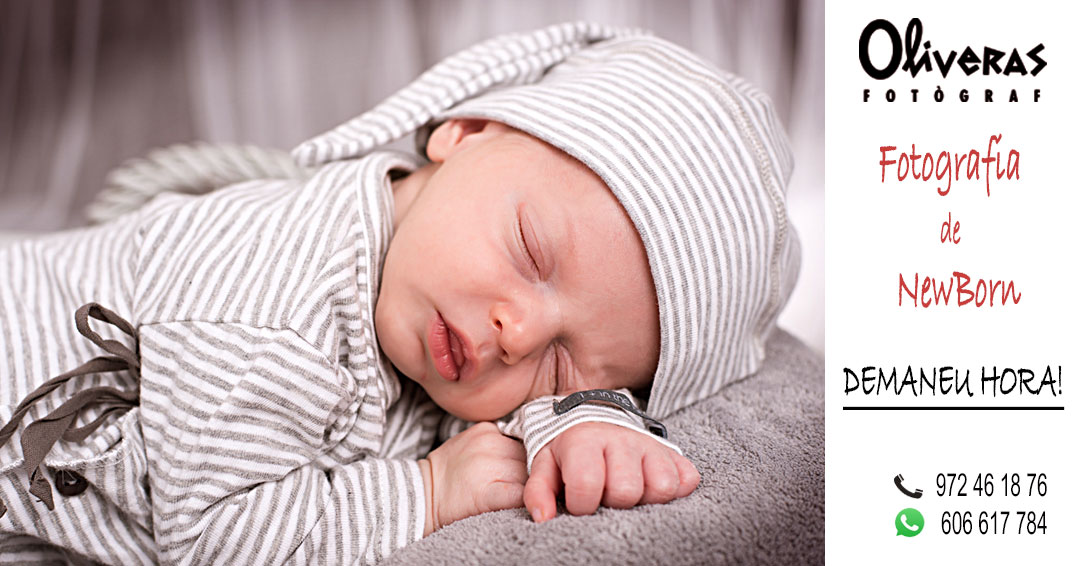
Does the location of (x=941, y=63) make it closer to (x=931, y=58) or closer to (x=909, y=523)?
(x=931, y=58)

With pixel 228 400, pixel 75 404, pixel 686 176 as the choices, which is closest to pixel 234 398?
pixel 228 400

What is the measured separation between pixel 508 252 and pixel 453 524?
0.86 feet

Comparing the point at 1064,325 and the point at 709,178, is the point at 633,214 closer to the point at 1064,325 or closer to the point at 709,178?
the point at 709,178

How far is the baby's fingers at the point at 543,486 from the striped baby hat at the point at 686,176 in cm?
19

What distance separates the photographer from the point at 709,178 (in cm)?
92

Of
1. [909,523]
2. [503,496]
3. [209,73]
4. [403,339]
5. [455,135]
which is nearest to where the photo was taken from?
[909,523]

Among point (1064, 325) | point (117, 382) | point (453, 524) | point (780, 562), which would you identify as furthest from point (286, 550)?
point (1064, 325)

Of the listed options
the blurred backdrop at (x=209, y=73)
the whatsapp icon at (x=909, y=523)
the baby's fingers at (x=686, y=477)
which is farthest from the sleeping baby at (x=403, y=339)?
the blurred backdrop at (x=209, y=73)

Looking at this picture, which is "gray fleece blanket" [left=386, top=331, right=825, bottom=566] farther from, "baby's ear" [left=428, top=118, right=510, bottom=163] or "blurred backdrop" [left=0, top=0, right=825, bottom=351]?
"blurred backdrop" [left=0, top=0, right=825, bottom=351]

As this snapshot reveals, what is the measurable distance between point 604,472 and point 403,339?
0.88ft

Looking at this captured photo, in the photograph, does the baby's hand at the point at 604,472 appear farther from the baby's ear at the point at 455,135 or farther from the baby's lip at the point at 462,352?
the baby's ear at the point at 455,135

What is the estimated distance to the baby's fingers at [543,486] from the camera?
713 mm

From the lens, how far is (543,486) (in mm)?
734

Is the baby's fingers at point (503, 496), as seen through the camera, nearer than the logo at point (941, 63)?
No
